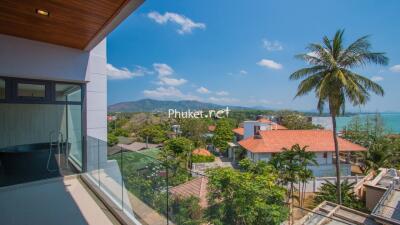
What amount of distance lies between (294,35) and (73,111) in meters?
42.3

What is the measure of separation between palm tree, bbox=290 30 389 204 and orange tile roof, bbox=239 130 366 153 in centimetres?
720

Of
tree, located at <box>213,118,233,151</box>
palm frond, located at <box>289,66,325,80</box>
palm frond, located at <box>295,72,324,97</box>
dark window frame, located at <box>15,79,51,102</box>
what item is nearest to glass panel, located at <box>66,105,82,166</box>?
dark window frame, located at <box>15,79,51,102</box>

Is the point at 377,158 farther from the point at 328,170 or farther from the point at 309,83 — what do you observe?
the point at 309,83

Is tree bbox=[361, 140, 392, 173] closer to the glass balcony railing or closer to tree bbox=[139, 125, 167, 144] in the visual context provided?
the glass balcony railing

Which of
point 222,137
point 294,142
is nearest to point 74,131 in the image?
point 294,142

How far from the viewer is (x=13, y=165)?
16.7 feet

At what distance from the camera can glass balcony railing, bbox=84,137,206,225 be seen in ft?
9.03

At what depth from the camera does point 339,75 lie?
1238cm

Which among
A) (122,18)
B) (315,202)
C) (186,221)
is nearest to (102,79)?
(122,18)

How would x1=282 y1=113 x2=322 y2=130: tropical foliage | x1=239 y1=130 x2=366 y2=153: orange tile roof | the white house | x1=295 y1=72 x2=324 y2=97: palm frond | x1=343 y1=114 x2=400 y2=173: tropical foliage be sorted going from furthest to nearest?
x1=282 y1=113 x2=322 y2=130: tropical foliage < x1=343 y1=114 x2=400 y2=173: tropical foliage < x1=239 y1=130 x2=366 y2=153: orange tile roof < x1=295 y1=72 x2=324 y2=97: palm frond < the white house

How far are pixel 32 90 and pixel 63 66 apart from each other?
33.8 inches

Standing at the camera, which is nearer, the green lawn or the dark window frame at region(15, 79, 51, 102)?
the green lawn

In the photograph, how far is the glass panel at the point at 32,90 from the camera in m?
5.01

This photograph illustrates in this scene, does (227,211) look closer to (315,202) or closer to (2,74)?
(2,74)
